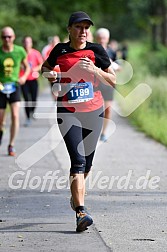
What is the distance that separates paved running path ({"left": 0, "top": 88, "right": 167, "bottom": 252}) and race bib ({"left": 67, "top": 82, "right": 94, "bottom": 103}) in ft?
3.69

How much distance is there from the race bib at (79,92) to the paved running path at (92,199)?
1123 millimetres

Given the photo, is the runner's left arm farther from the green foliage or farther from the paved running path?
the green foliage

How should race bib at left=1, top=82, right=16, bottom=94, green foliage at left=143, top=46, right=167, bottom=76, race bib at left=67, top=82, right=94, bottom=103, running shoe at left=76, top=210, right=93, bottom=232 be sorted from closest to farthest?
running shoe at left=76, top=210, right=93, bottom=232
race bib at left=67, top=82, right=94, bottom=103
race bib at left=1, top=82, right=16, bottom=94
green foliage at left=143, top=46, right=167, bottom=76

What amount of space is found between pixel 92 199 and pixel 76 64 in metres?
1.99

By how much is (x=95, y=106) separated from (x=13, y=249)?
1817 mm

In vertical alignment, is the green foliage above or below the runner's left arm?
below

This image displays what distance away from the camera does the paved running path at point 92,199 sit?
23.5 feet

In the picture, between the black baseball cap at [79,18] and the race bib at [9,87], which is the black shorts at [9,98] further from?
the black baseball cap at [79,18]

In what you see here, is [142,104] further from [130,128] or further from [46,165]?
[46,165]

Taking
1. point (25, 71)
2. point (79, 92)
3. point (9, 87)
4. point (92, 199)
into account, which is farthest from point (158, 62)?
point (79, 92)

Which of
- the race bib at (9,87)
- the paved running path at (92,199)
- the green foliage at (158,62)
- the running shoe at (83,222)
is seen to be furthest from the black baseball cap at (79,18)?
the green foliage at (158,62)

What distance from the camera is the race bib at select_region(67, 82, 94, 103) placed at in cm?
789

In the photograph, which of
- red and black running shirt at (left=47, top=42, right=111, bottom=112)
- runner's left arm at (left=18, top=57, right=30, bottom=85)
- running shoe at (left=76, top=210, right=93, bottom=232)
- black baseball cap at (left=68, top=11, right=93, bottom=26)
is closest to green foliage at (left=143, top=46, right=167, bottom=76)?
runner's left arm at (left=18, top=57, right=30, bottom=85)

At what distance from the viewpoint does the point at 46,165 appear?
471 inches
